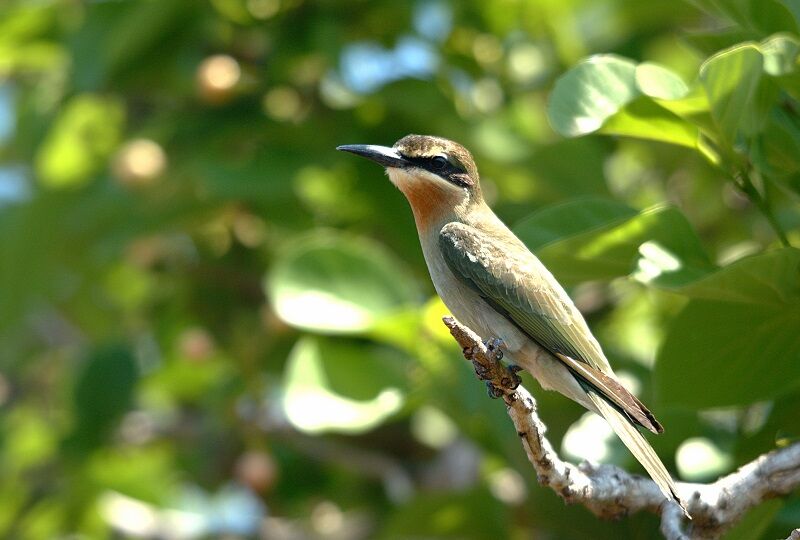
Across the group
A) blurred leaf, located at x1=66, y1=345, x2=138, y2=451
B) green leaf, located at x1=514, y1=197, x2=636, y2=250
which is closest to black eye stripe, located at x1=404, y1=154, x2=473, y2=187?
green leaf, located at x1=514, y1=197, x2=636, y2=250

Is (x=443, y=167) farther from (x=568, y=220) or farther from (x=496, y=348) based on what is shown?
(x=496, y=348)

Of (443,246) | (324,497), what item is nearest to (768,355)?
(443,246)

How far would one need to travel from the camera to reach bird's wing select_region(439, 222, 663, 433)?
2.07 metres

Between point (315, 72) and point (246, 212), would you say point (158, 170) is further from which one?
point (315, 72)

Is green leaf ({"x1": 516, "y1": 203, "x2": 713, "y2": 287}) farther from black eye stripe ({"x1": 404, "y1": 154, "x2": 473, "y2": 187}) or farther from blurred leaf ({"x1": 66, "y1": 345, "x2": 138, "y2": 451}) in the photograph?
blurred leaf ({"x1": 66, "y1": 345, "x2": 138, "y2": 451})

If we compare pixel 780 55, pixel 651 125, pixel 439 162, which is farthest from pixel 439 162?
pixel 780 55

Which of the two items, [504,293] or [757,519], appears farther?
[504,293]

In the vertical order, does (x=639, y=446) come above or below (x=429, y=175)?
below

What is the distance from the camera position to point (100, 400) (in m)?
3.54

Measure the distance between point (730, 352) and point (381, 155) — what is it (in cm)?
101

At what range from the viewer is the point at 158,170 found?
3.63 meters

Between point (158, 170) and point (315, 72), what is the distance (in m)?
0.63

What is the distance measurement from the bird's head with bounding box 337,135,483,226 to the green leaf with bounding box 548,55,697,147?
70cm

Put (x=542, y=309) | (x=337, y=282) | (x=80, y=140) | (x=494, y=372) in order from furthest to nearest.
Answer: (x=80, y=140) < (x=337, y=282) < (x=542, y=309) < (x=494, y=372)
